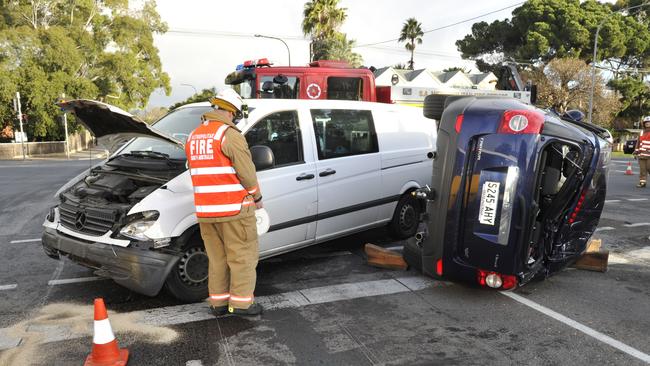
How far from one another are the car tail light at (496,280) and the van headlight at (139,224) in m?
2.67

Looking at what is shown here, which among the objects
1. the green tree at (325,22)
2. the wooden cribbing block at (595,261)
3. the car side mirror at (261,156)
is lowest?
the wooden cribbing block at (595,261)

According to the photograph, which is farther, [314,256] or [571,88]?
[571,88]

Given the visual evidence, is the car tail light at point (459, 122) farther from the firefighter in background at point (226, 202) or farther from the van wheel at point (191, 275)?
the van wheel at point (191, 275)

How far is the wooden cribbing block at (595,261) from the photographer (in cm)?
513

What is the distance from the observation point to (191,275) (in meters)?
4.15

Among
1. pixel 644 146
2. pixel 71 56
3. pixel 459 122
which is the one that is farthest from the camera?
pixel 71 56

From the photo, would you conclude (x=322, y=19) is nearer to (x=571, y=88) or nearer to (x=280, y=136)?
(x=571, y=88)

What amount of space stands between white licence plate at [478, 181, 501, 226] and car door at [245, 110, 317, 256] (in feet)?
5.90

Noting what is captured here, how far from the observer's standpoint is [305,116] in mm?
5004

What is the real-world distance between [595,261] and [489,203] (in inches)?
89.9

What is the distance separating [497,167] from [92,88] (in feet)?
107

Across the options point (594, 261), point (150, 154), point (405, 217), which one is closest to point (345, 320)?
point (150, 154)

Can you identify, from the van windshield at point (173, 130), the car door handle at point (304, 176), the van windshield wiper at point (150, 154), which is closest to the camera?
the van windshield wiper at point (150, 154)

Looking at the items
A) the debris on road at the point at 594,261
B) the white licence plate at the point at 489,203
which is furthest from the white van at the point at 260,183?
the debris on road at the point at 594,261
